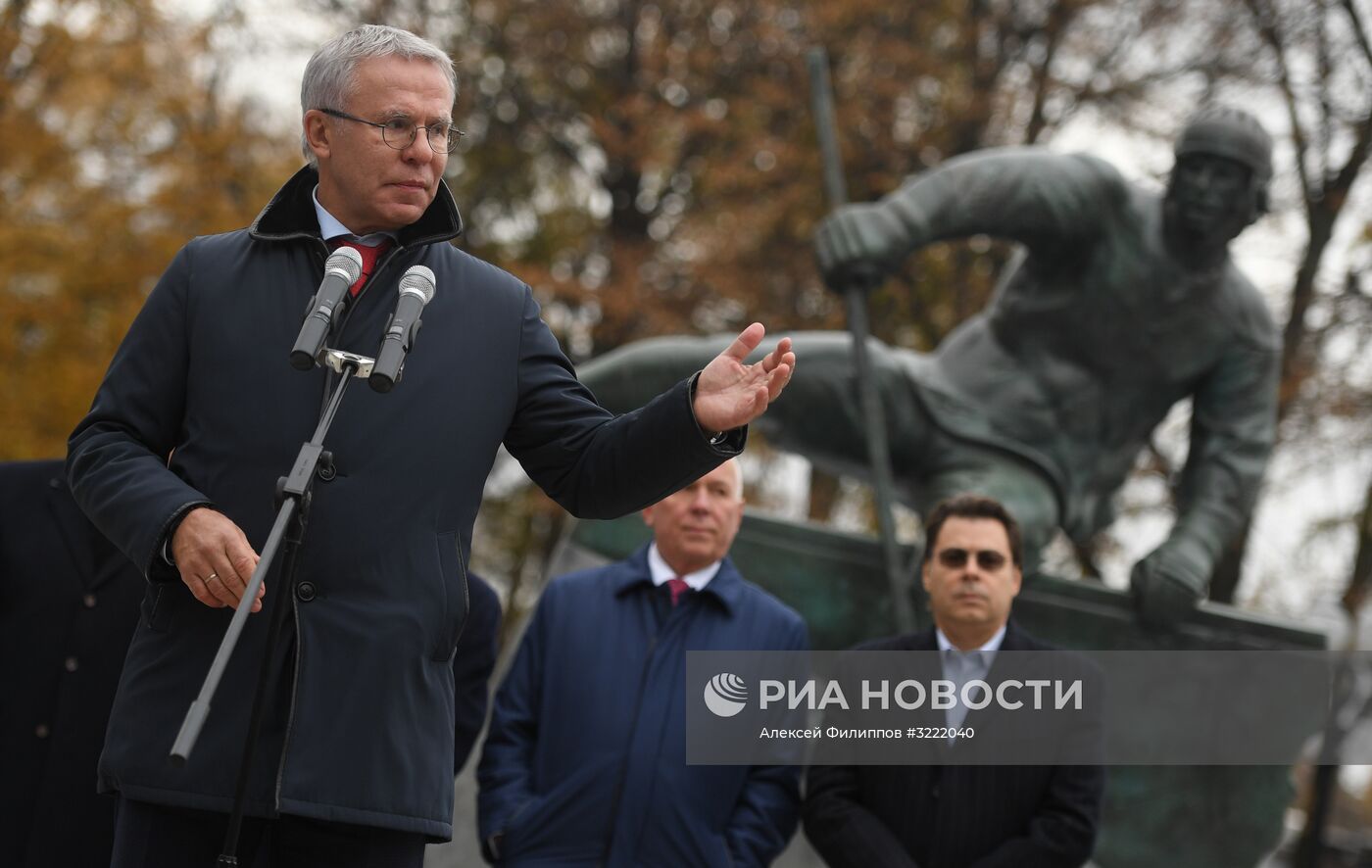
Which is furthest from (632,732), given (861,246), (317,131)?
(861,246)

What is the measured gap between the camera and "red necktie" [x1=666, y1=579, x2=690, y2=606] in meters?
4.24

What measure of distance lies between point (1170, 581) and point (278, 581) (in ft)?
12.6

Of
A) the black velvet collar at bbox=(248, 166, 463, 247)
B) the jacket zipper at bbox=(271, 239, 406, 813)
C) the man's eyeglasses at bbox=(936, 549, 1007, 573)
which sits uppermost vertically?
the black velvet collar at bbox=(248, 166, 463, 247)

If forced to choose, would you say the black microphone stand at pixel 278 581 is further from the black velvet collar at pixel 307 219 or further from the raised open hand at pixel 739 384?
the raised open hand at pixel 739 384

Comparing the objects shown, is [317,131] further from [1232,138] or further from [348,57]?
[1232,138]

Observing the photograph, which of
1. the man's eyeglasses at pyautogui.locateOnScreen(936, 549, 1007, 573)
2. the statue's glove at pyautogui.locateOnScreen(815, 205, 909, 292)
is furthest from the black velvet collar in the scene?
the statue's glove at pyautogui.locateOnScreen(815, 205, 909, 292)

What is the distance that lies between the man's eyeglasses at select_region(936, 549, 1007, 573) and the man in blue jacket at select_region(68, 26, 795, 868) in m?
1.61

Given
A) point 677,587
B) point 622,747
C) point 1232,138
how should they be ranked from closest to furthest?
point 622,747 → point 677,587 → point 1232,138

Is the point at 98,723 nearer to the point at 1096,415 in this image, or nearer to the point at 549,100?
the point at 1096,415

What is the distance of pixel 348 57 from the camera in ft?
8.40

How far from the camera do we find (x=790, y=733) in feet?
13.6

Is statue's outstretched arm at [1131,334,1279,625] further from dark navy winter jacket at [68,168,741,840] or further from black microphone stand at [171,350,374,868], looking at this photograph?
black microphone stand at [171,350,374,868]

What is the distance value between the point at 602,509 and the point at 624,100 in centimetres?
1364

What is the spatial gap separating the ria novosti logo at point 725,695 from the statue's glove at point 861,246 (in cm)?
200
